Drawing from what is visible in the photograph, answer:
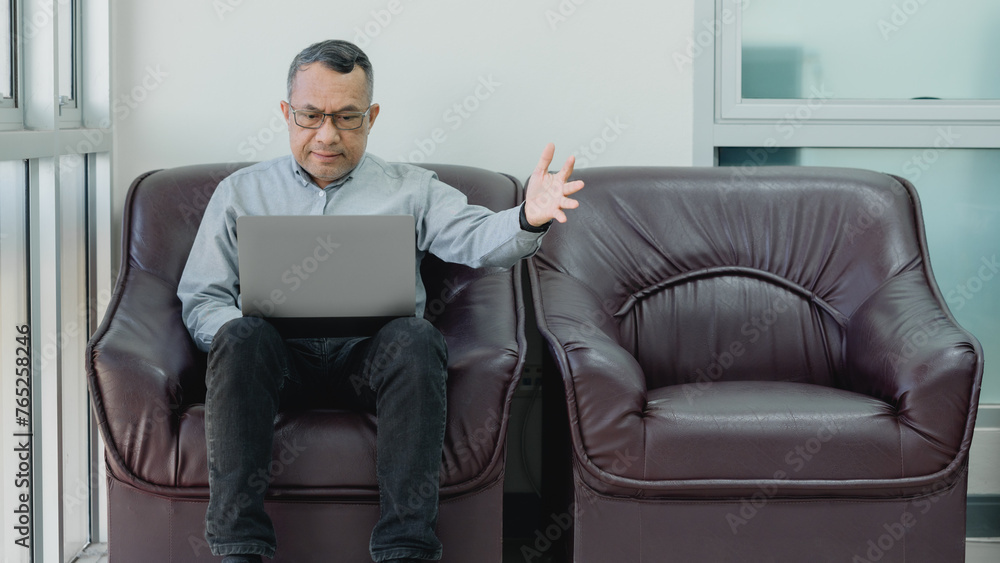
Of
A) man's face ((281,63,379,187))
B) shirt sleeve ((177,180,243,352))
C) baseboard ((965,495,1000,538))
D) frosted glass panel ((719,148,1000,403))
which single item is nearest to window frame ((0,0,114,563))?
shirt sleeve ((177,180,243,352))

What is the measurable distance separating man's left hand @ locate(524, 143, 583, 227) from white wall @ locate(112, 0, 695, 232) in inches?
32.7

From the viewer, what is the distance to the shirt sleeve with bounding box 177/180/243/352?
6.16 ft

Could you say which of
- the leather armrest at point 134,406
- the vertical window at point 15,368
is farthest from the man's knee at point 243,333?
the vertical window at point 15,368

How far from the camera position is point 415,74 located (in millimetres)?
2510

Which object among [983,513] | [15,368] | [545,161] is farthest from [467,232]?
[983,513]

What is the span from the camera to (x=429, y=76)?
2.51 metres

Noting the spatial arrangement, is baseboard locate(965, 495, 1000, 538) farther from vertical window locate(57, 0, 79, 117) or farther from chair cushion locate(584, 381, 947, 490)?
vertical window locate(57, 0, 79, 117)

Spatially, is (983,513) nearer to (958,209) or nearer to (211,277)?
(958,209)

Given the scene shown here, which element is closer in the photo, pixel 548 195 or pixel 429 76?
pixel 548 195

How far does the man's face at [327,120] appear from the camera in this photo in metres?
1.95

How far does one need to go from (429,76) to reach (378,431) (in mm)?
1210

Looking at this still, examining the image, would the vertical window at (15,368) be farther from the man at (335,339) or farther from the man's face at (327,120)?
the man's face at (327,120)

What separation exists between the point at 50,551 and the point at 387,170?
3.76 ft

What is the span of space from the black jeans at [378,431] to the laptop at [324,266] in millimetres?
60
